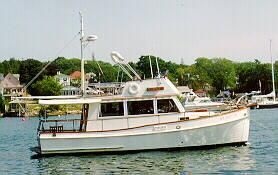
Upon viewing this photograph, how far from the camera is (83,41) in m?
30.0

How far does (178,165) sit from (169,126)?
3.70 meters

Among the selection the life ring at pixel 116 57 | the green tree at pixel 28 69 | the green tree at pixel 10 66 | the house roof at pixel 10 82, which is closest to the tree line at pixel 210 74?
the green tree at pixel 28 69

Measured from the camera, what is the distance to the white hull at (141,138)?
27906 mm

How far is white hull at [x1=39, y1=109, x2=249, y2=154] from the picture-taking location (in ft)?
91.6

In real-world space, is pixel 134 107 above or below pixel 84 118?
above

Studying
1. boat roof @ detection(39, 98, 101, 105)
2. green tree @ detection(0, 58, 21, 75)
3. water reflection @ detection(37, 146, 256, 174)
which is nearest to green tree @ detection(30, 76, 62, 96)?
green tree @ detection(0, 58, 21, 75)

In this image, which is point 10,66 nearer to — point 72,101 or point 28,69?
point 28,69

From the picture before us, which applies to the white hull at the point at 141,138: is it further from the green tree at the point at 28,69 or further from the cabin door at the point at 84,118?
the green tree at the point at 28,69

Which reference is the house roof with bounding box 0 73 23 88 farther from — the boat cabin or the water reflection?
the water reflection

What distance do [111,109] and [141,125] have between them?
6.03ft

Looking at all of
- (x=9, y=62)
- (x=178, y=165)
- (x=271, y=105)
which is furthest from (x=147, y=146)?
(x=9, y=62)

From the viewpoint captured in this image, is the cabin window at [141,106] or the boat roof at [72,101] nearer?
the boat roof at [72,101]

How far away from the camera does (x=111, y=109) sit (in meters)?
28.9

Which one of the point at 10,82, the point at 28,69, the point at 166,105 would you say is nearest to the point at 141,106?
the point at 166,105
